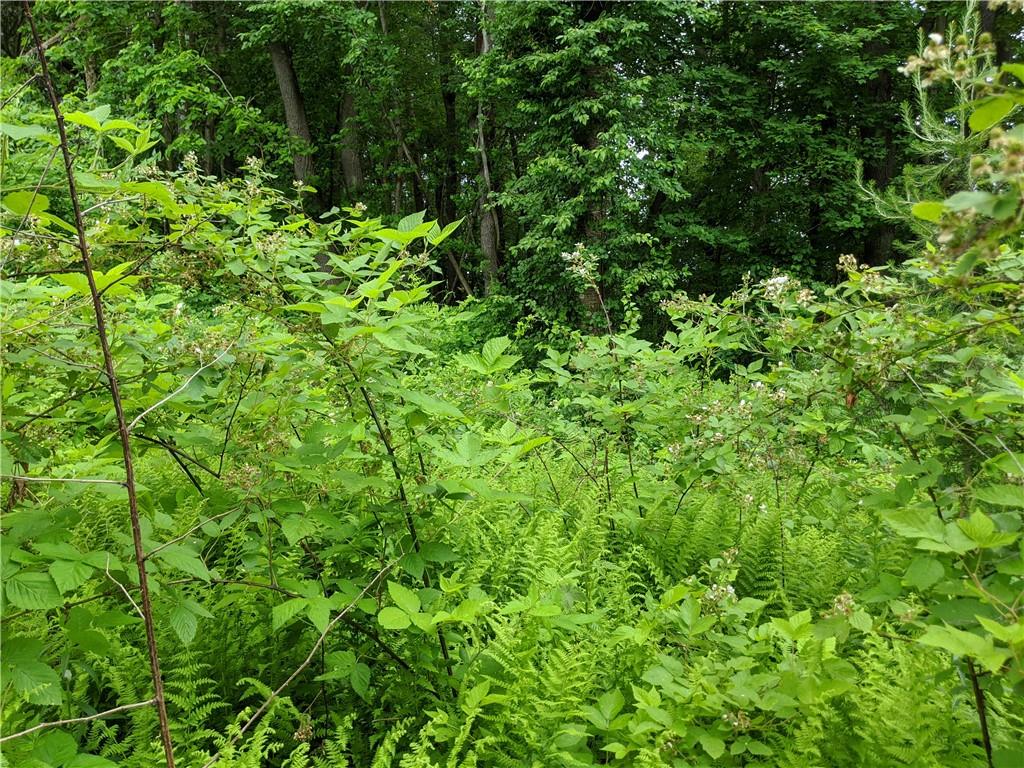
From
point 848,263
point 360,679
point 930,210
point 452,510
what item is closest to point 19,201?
point 452,510

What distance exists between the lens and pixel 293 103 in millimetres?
14672

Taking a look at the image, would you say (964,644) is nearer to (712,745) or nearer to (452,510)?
(712,745)

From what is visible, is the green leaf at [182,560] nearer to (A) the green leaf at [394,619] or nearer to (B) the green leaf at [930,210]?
(A) the green leaf at [394,619]

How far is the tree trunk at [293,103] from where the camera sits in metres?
14.3

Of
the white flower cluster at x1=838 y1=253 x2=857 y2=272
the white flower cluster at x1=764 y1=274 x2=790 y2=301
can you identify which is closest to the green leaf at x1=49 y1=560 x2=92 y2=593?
the white flower cluster at x1=764 y1=274 x2=790 y2=301

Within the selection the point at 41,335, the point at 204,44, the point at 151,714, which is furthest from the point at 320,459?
the point at 204,44

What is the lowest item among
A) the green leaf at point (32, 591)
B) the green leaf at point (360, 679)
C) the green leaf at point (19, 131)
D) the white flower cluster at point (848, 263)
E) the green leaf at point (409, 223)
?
the green leaf at point (360, 679)

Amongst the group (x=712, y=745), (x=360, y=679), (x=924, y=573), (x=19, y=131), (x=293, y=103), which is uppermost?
(x=293, y=103)

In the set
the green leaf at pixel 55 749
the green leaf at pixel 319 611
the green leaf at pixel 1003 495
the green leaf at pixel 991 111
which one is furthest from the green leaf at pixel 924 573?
the green leaf at pixel 55 749

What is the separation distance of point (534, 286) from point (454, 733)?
876 centimetres

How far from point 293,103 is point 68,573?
→ 1558 cm

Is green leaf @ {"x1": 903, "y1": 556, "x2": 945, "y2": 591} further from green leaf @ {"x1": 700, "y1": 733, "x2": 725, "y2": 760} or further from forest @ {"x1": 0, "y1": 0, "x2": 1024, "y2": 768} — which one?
green leaf @ {"x1": 700, "y1": 733, "x2": 725, "y2": 760}

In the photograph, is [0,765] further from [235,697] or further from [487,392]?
[487,392]

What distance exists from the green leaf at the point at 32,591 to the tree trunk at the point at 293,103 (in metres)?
14.3
